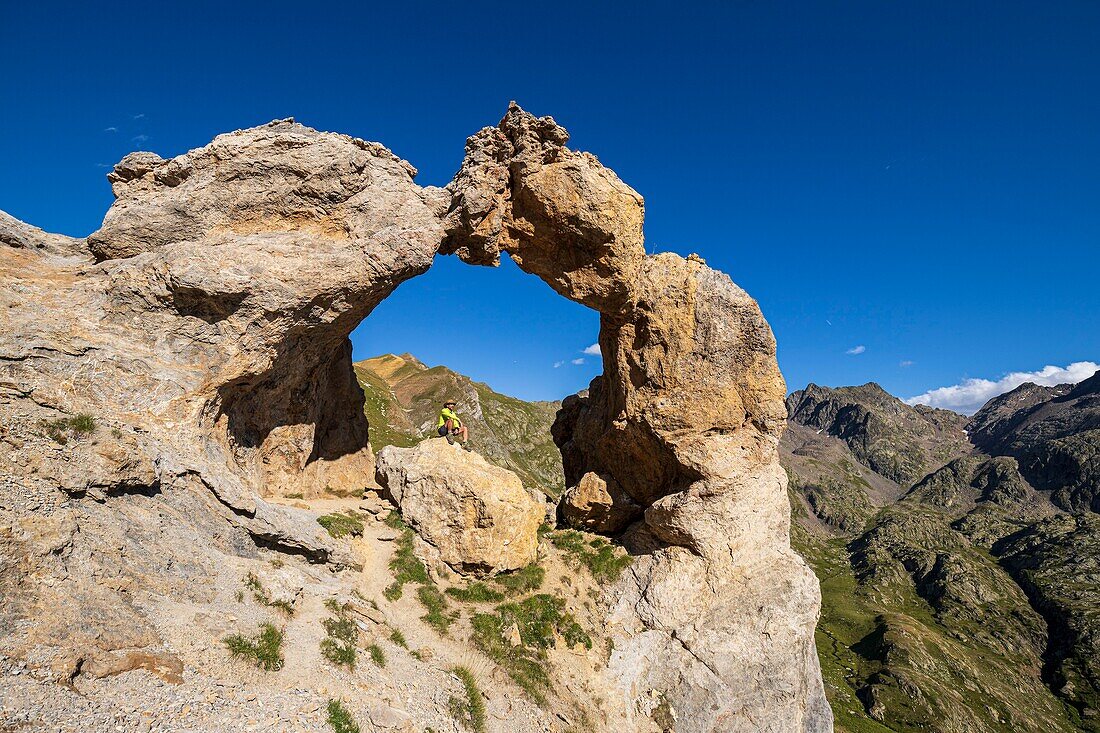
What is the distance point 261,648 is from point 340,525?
9.16m

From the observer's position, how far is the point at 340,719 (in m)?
14.4

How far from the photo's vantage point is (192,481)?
19.1 metres

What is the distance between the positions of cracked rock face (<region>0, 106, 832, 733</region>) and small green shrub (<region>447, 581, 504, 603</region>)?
6426 millimetres

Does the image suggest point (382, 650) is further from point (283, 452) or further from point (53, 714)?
point (283, 452)

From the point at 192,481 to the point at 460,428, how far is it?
46.8 feet

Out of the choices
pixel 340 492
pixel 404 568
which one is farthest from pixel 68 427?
pixel 340 492

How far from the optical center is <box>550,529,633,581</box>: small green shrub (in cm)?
2900

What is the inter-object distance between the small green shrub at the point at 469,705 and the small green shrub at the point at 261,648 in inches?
260

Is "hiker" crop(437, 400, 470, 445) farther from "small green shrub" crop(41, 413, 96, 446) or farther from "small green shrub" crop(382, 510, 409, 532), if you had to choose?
"small green shrub" crop(41, 413, 96, 446)

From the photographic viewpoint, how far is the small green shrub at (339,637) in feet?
55.5

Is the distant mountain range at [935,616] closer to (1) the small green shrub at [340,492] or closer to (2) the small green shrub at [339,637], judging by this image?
(1) the small green shrub at [340,492]

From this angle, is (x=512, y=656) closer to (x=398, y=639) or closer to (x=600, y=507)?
(x=398, y=639)

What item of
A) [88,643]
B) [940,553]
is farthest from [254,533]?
[940,553]

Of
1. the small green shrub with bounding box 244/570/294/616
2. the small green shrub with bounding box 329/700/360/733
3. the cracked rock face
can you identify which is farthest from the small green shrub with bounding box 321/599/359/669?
the cracked rock face
